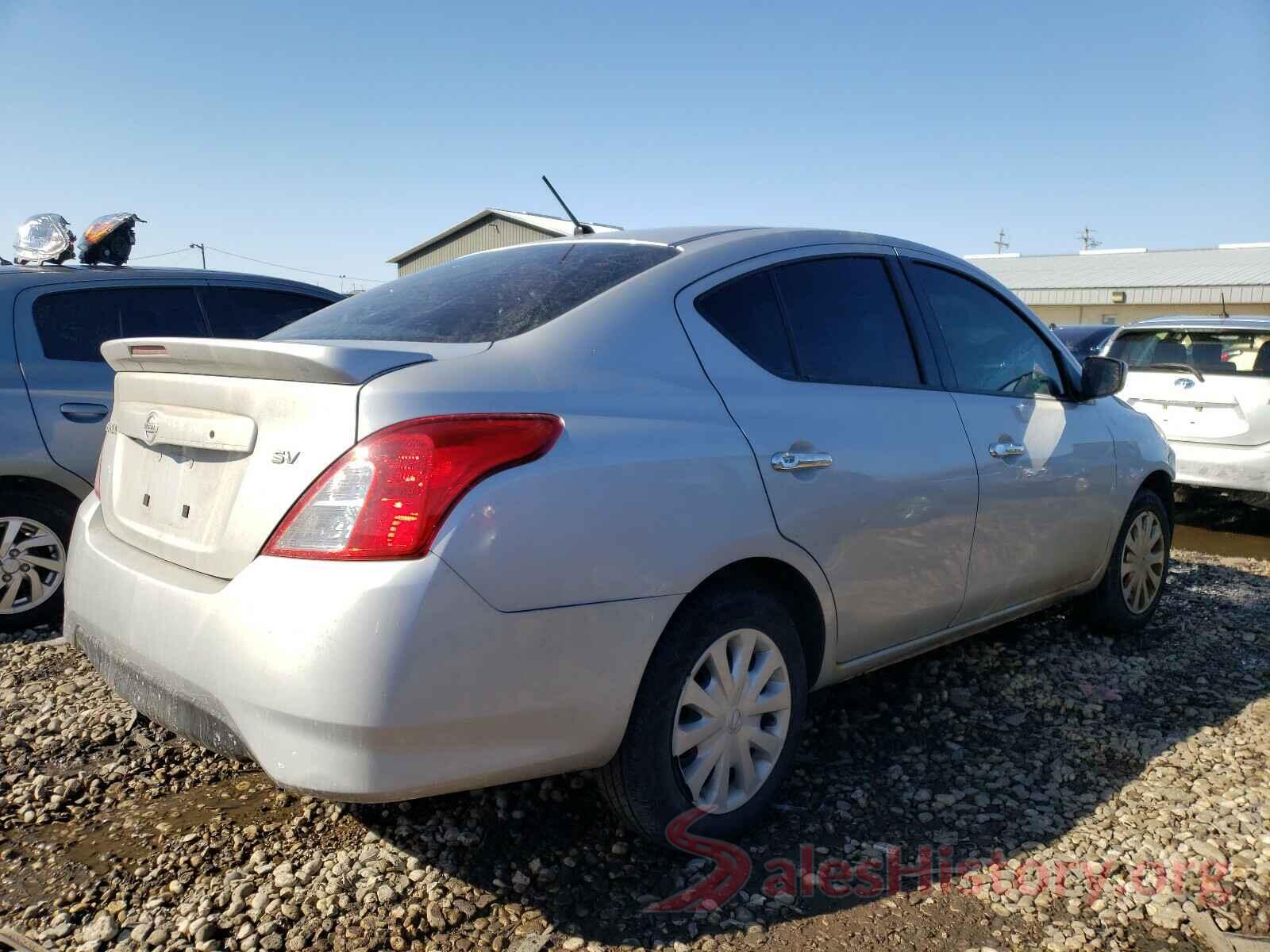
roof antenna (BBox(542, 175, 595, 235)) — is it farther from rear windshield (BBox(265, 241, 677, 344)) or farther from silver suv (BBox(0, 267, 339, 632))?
silver suv (BBox(0, 267, 339, 632))

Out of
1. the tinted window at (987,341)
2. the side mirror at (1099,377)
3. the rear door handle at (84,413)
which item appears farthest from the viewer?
the rear door handle at (84,413)

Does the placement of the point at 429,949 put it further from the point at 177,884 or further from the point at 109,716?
the point at 109,716

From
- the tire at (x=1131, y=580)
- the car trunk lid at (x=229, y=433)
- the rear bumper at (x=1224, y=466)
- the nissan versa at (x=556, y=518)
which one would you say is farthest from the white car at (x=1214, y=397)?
the car trunk lid at (x=229, y=433)

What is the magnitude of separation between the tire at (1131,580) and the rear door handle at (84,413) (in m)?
→ 4.50

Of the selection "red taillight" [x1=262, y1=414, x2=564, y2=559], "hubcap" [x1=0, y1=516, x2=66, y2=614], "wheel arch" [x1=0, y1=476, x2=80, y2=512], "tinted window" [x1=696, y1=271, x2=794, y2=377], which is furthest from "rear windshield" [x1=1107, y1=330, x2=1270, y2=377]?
"hubcap" [x1=0, y1=516, x2=66, y2=614]

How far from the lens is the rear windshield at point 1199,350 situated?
24.0ft

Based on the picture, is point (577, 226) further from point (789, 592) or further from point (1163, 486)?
point (1163, 486)

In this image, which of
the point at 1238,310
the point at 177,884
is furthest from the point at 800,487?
the point at 1238,310

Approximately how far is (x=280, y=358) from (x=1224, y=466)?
7053 millimetres

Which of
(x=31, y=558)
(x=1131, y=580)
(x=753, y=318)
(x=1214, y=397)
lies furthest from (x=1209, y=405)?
(x=31, y=558)

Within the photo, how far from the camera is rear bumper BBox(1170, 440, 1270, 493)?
706 cm

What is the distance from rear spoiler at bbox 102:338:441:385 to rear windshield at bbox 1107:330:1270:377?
22.7 ft

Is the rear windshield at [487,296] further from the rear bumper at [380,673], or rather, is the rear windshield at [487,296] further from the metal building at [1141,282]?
the metal building at [1141,282]

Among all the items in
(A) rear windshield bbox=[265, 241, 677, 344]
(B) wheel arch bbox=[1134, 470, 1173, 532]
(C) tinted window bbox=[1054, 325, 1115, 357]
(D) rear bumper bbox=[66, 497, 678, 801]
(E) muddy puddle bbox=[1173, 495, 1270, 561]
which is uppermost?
(A) rear windshield bbox=[265, 241, 677, 344]
